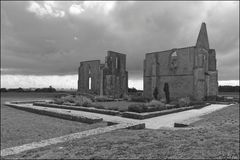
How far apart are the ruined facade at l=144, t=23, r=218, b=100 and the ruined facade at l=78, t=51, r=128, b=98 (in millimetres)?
5891

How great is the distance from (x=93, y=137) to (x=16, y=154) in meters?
2.09

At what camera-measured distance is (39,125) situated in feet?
A: 32.2

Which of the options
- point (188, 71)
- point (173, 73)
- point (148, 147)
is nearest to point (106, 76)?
point (173, 73)

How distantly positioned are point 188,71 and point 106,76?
497 inches

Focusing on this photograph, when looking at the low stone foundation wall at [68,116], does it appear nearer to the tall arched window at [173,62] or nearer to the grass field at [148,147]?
the grass field at [148,147]

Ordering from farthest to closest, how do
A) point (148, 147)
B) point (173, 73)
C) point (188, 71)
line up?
point (173, 73) → point (188, 71) → point (148, 147)

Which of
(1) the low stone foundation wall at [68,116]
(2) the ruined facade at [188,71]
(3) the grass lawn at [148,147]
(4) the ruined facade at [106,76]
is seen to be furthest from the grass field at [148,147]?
(4) the ruined facade at [106,76]

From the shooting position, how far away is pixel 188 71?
1002 inches

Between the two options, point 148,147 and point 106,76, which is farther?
point 106,76

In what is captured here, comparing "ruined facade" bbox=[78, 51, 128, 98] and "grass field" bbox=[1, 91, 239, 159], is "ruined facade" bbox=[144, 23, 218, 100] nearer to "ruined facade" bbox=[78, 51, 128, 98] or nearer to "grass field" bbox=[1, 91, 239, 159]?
"ruined facade" bbox=[78, 51, 128, 98]

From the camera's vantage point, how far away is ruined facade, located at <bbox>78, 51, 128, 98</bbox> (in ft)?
102

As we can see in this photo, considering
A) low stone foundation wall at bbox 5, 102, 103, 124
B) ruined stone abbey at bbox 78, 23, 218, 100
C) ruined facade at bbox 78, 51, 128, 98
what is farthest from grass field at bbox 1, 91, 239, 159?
ruined facade at bbox 78, 51, 128, 98

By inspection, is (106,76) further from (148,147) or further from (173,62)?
(148,147)

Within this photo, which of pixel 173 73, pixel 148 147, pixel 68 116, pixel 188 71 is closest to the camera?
pixel 148 147
